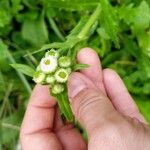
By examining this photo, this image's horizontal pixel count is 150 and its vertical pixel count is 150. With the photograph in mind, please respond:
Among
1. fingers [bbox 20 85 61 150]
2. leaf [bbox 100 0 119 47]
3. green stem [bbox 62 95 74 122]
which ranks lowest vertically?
fingers [bbox 20 85 61 150]

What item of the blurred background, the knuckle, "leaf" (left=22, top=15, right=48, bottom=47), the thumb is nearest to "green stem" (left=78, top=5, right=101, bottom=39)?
the blurred background

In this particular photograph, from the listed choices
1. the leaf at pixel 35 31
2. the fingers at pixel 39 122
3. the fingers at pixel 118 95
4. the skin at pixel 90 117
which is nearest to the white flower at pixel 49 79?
the skin at pixel 90 117

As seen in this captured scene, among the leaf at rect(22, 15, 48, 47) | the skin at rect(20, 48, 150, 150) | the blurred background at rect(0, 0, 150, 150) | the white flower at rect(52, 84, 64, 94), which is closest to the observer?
the skin at rect(20, 48, 150, 150)

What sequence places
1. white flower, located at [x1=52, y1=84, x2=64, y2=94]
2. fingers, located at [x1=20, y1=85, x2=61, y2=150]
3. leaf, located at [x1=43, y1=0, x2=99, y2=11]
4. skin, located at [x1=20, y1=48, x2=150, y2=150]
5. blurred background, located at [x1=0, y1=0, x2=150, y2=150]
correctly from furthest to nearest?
blurred background, located at [x1=0, y1=0, x2=150, y2=150] < leaf, located at [x1=43, y1=0, x2=99, y2=11] < fingers, located at [x1=20, y1=85, x2=61, y2=150] < white flower, located at [x1=52, y1=84, x2=64, y2=94] < skin, located at [x1=20, y1=48, x2=150, y2=150]

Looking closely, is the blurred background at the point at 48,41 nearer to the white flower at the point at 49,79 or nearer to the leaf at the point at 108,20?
the leaf at the point at 108,20

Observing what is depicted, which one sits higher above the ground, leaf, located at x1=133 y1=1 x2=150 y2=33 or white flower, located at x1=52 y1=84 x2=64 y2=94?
leaf, located at x1=133 y1=1 x2=150 y2=33

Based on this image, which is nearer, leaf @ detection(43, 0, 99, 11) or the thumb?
the thumb

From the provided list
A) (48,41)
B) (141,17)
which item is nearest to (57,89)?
(141,17)

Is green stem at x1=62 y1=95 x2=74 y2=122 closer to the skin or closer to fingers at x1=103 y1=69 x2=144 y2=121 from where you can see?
the skin

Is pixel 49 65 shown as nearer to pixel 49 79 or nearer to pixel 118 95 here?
pixel 49 79
